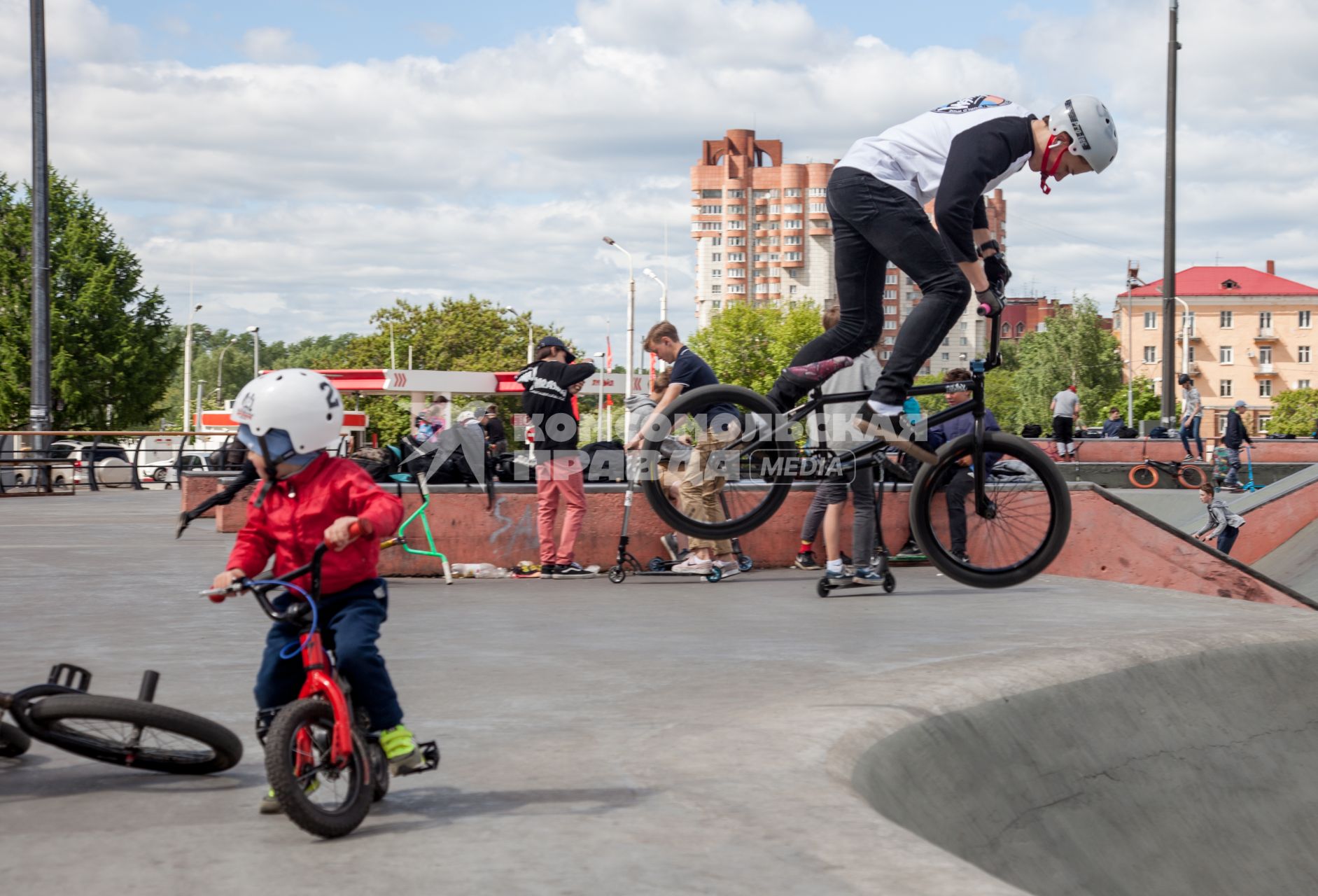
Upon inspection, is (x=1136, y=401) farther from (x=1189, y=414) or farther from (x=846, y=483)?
(x=846, y=483)

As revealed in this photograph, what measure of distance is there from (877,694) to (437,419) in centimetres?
1630

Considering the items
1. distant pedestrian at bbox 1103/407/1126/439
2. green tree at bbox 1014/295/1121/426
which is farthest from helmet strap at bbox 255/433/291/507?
green tree at bbox 1014/295/1121/426

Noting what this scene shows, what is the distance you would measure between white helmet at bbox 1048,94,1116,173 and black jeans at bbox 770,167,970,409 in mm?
631

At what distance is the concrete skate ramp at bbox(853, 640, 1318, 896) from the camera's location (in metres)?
5.69

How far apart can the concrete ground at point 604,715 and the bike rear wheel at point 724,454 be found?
973mm

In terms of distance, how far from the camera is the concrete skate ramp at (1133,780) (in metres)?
5.69

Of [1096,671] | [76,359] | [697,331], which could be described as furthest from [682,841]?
[697,331]

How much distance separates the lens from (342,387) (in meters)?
44.6

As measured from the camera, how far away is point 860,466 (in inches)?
222

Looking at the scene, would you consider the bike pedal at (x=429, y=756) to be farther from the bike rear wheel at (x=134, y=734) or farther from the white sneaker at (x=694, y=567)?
the white sneaker at (x=694, y=567)

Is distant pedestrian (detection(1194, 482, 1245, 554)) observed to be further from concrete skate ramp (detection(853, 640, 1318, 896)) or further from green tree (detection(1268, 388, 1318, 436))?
green tree (detection(1268, 388, 1318, 436))

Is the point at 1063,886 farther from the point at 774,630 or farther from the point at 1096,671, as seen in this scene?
the point at 774,630

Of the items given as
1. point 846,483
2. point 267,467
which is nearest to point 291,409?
point 267,467

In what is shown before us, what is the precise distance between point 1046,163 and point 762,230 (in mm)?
183870
